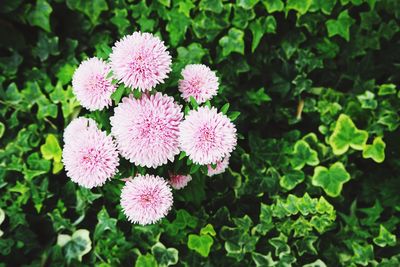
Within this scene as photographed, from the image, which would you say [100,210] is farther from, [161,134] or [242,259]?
[161,134]

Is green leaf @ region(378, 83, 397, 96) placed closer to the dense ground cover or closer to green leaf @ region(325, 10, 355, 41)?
the dense ground cover

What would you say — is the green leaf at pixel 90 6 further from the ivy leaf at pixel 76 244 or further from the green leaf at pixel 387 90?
the green leaf at pixel 387 90

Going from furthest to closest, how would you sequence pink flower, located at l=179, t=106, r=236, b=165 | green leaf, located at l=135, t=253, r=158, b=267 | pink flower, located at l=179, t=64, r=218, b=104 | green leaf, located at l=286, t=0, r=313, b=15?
green leaf, located at l=286, t=0, r=313, b=15 → green leaf, located at l=135, t=253, r=158, b=267 → pink flower, located at l=179, t=64, r=218, b=104 → pink flower, located at l=179, t=106, r=236, b=165

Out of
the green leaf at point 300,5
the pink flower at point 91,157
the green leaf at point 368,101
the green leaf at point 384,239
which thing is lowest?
the green leaf at point 384,239

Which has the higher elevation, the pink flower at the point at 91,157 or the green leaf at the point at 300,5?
the green leaf at the point at 300,5

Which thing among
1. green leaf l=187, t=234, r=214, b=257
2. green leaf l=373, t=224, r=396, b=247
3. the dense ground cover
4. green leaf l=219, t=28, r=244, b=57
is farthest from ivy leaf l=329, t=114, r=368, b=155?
green leaf l=187, t=234, r=214, b=257

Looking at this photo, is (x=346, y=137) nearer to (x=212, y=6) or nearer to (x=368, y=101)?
(x=368, y=101)

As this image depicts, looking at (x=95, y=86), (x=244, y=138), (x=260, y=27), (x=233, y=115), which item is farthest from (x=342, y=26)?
(x=95, y=86)

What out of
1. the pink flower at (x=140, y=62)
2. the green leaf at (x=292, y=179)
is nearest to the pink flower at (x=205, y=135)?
the pink flower at (x=140, y=62)

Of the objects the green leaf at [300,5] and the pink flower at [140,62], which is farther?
the green leaf at [300,5]
